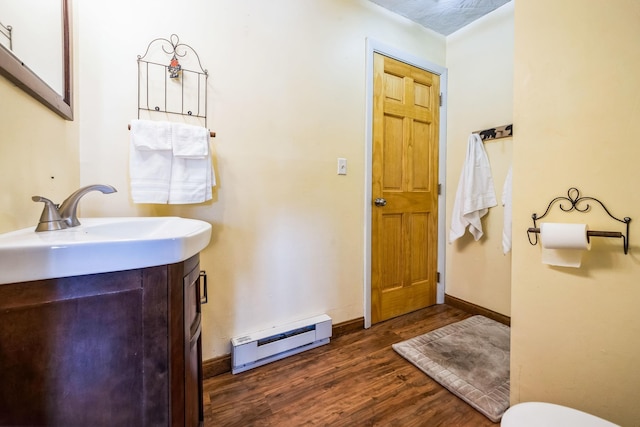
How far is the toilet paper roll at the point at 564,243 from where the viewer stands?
0.86m

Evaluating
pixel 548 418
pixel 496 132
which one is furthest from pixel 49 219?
pixel 496 132

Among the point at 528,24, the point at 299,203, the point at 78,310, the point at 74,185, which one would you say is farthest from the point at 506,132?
the point at 74,185

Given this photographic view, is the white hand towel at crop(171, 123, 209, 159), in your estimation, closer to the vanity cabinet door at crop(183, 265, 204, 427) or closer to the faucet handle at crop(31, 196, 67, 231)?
the faucet handle at crop(31, 196, 67, 231)

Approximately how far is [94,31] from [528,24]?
181 centimetres

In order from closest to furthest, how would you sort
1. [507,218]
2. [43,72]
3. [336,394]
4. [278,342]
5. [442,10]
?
[43,72] → [336,394] → [278,342] → [507,218] → [442,10]

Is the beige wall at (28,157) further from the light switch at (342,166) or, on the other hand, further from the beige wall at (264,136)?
the light switch at (342,166)

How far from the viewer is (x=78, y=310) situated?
56 cm

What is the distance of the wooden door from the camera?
1972 mm

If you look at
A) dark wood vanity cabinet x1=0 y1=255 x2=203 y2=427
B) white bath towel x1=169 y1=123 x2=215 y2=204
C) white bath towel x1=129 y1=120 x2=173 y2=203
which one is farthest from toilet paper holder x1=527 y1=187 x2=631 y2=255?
white bath towel x1=129 y1=120 x2=173 y2=203

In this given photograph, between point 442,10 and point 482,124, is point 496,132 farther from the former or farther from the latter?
point 442,10

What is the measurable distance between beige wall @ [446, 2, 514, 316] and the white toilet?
1.29 m

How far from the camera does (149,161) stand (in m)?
1.17

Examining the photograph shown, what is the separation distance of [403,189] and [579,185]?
1215 mm

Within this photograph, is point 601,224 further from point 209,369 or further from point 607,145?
point 209,369
